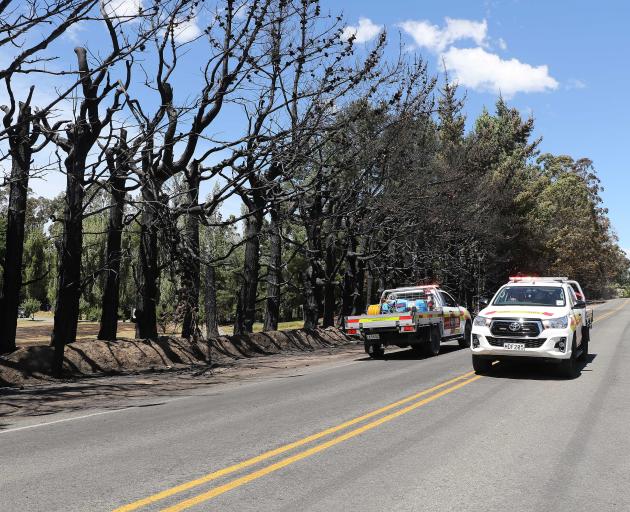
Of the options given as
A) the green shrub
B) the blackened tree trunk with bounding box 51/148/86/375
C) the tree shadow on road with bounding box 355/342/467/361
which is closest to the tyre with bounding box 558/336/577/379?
the tree shadow on road with bounding box 355/342/467/361

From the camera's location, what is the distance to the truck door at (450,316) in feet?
63.4

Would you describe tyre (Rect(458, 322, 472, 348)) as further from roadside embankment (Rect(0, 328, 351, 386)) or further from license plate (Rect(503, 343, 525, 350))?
license plate (Rect(503, 343, 525, 350))

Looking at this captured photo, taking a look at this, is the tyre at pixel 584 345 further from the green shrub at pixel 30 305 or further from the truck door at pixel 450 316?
the green shrub at pixel 30 305

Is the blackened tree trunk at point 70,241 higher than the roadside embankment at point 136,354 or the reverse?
higher

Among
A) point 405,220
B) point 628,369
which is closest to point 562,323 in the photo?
point 628,369

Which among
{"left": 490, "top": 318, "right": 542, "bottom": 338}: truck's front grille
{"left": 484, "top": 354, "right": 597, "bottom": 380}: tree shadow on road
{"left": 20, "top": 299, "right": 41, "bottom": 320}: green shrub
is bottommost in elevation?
{"left": 484, "top": 354, "right": 597, "bottom": 380}: tree shadow on road

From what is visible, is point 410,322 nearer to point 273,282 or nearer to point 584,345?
point 584,345

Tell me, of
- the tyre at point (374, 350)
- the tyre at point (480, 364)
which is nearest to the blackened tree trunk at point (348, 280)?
the tyre at point (374, 350)

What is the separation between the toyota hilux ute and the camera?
38.3 feet

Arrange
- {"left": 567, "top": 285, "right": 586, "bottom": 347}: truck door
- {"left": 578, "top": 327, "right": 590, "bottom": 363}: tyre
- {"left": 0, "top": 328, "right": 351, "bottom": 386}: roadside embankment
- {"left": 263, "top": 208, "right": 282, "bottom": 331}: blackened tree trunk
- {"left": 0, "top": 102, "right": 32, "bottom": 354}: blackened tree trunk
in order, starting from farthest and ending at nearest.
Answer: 1. {"left": 263, "top": 208, "right": 282, "bottom": 331}: blackened tree trunk
2. {"left": 0, "top": 102, "right": 32, "bottom": 354}: blackened tree trunk
3. {"left": 578, "top": 327, "right": 590, "bottom": 363}: tyre
4. {"left": 0, "top": 328, "right": 351, "bottom": 386}: roadside embankment
5. {"left": 567, "top": 285, "right": 586, "bottom": 347}: truck door

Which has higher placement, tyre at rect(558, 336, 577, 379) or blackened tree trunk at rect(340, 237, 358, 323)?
blackened tree trunk at rect(340, 237, 358, 323)

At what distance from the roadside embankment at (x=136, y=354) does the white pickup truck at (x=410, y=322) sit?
13.6 ft

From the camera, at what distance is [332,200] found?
85.7ft

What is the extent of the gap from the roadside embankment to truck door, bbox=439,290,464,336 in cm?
590
